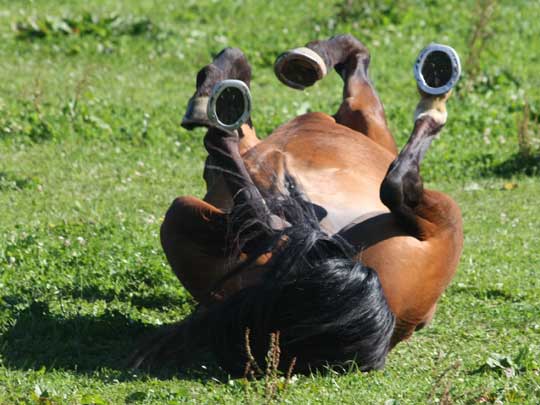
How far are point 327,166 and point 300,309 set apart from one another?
4.04 ft

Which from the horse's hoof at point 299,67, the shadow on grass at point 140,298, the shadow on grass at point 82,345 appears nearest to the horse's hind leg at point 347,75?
the horse's hoof at point 299,67

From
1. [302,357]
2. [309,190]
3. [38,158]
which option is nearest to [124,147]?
[38,158]

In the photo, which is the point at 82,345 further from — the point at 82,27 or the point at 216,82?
the point at 82,27

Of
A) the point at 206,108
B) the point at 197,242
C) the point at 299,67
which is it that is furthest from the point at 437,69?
the point at 197,242

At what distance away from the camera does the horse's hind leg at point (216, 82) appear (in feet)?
17.1

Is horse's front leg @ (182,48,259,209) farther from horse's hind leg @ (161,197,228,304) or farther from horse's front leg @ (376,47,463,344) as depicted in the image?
horse's front leg @ (376,47,463,344)

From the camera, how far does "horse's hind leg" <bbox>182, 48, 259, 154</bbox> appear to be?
5.23 metres

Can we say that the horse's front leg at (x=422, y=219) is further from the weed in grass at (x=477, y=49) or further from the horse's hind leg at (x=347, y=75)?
the weed in grass at (x=477, y=49)

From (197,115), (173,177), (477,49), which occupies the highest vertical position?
(197,115)

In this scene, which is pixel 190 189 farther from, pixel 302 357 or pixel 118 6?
pixel 118 6

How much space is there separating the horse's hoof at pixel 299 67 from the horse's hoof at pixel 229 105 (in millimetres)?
1127

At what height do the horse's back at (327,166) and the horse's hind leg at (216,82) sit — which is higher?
the horse's hind leg at (216,82)

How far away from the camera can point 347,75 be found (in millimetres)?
7086

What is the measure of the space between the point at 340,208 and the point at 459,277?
1750mm
